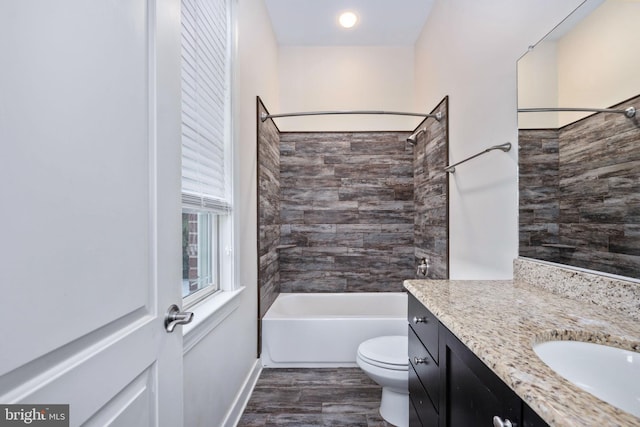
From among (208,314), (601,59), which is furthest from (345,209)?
(601,59)

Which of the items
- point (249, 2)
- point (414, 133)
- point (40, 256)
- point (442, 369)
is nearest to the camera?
point (40, 256)

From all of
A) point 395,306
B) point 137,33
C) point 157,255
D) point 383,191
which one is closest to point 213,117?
point 137,33

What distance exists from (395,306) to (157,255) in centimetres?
276

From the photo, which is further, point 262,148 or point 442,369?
point 262,148

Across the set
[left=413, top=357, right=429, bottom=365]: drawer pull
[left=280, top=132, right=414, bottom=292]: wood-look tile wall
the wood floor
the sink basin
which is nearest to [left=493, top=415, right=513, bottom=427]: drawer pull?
the sink basin

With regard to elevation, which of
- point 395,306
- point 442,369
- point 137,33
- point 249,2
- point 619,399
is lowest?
point 395,306

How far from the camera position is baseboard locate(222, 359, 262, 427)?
1695mm

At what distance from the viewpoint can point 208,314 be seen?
1.36m

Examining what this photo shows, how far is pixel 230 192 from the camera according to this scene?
181 cm

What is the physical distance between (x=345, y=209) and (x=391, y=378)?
1796 millimetres

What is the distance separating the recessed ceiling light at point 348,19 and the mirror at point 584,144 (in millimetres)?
1826

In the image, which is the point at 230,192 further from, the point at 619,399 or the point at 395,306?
the point at 395,306

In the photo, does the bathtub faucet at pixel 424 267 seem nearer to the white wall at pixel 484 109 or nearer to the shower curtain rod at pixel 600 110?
the white wall at pixel 484 109

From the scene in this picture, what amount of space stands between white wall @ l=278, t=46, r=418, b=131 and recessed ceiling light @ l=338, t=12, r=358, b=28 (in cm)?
38
